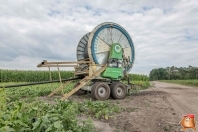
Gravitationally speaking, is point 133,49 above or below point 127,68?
above

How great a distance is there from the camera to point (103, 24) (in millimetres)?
11133

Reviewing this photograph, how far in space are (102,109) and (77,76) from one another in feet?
18.9

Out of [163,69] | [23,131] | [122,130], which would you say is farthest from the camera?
[163,69]

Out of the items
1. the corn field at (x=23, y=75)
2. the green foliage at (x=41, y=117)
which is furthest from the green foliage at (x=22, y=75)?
the green foliage at (x=41, y=117)

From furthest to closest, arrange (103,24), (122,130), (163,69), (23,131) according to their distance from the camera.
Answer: (163,69)
(103,24)
(122,130)
(23,131)

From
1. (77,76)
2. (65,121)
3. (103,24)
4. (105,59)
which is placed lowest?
(65,121)

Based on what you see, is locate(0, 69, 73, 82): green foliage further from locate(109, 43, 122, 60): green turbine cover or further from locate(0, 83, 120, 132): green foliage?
locate(0, 83, 120, 132): green foliage

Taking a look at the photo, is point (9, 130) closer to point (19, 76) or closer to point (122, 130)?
point (122, 130)

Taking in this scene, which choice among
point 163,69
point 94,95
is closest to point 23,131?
point 94,95

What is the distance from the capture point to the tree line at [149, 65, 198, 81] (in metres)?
66.2

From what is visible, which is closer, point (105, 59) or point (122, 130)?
point (122, 130)

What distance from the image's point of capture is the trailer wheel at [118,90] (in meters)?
10.6

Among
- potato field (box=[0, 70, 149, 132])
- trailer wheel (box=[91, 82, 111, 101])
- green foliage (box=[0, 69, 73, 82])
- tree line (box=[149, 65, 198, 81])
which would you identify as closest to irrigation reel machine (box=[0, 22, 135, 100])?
trailer wheel (box=[91, 82, 111, 101])

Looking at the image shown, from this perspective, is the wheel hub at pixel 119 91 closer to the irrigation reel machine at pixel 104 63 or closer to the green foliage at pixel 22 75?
the irrigation reel machine at pixel 104 63
